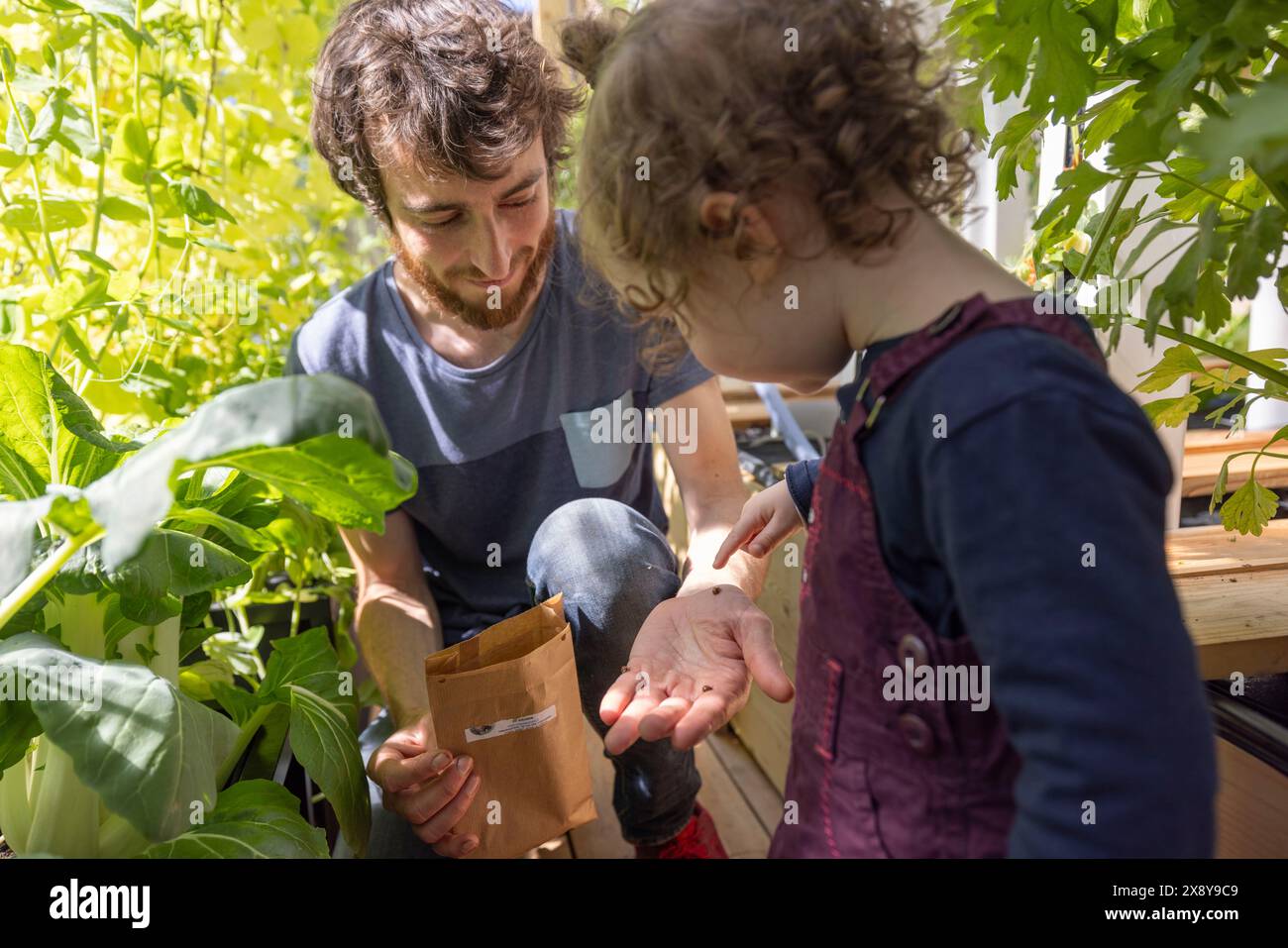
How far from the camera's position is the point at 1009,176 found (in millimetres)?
870

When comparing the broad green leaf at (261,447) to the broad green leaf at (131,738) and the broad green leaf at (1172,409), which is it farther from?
the broad green leaf at (1172,409)

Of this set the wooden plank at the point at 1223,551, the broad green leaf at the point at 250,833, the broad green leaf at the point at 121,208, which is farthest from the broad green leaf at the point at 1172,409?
the broad green leaf at the point at 121,208

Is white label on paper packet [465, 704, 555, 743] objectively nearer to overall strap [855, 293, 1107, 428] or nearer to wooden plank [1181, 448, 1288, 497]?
overall strap [855, 293, 1107, 428]

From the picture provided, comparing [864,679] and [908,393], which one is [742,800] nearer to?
[864,679]

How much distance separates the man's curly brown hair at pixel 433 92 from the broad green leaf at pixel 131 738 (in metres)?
0.68

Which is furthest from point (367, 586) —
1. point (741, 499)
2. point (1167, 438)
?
point (1167, 438)

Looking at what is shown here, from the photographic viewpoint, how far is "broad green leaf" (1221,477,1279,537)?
1.03 m

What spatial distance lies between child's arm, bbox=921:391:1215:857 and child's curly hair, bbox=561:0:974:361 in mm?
203

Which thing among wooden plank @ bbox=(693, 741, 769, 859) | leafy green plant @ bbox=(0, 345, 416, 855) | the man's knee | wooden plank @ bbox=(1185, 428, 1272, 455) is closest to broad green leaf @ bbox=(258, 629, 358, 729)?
leafy green plant @ bbox=(0, 345, 416, 855)

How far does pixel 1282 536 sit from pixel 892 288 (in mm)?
837

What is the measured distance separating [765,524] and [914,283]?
0.34 meters

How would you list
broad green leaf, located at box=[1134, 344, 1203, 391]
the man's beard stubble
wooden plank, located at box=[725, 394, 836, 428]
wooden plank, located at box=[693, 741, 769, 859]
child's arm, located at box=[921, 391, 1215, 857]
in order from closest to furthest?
1. child's arm, located at box=[921, 391, 1215, 857]
2. broad green leaf, located at box=[1134, 344, 1203, 391]
3. the man's beard stubble
4. wooden plank, located at box=[693, 741, 769, 859]
5. wooden plank, located at box=[725, 394, 836, 428]

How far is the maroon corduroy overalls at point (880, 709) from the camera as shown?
0.61m

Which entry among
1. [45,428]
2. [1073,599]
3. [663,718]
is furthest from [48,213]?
[1073,599]
